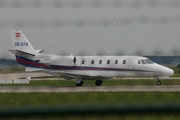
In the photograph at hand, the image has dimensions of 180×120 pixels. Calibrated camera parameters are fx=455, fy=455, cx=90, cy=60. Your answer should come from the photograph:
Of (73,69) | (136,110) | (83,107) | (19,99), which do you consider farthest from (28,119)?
(73,69)

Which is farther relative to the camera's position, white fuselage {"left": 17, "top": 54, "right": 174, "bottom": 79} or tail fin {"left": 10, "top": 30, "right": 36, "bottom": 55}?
white fuselage {"left": 17, "top": 54, "right": 174, "bottom": 79}

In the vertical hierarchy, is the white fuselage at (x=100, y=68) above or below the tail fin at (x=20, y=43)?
below

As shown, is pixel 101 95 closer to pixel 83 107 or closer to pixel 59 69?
pixel 59 69

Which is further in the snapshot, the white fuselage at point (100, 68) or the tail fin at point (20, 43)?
the white fuselage at point (100, 68)

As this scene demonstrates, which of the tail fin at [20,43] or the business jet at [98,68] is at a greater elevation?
the tail fin at [20,43]

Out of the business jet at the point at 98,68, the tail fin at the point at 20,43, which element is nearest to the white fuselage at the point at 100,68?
the business jet at the point at 98,68

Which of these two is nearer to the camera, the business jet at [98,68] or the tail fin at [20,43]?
the tail fin at [20,43]

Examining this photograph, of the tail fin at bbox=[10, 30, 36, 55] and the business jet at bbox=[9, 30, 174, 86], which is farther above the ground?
the tail fin at bbox=[10, 30, 36, 55]

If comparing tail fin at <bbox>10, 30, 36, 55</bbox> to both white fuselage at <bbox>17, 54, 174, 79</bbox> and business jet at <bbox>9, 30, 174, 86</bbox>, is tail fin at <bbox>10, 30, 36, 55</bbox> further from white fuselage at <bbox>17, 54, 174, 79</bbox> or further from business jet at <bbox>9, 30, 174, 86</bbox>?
white fuselage at <bbox>17, 54, 174, 79</bbox>

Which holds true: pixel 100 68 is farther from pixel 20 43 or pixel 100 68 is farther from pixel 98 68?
pixel 20 43

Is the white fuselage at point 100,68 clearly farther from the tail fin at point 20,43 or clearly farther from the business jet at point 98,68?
the tail fin at point 20,43

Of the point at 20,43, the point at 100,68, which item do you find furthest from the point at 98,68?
the point at 20,43

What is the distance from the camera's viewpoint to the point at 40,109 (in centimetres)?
417

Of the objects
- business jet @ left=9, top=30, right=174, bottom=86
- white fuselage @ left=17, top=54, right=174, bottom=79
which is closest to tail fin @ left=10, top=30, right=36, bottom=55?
business jet @ left=9, top=30, right=174, bottom=86
